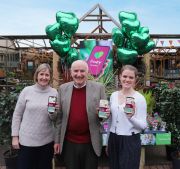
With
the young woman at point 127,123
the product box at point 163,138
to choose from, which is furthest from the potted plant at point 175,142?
the young woman at point 127,123

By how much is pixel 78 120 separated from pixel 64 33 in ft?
10.5

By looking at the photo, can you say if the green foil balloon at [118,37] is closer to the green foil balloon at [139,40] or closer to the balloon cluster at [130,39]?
the balloon cluster at [130,39]

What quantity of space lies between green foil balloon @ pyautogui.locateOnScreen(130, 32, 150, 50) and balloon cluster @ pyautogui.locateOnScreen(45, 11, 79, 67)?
1055 millimetres

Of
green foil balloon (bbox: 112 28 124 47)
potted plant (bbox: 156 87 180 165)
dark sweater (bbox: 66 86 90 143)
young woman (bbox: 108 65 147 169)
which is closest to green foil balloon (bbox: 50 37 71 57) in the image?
green foil balloon (bbox: 112 28 124 47)

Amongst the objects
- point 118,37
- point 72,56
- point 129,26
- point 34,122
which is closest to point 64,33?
point 72,56

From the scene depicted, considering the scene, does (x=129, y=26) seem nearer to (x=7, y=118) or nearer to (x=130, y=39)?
(x=130, y=39)

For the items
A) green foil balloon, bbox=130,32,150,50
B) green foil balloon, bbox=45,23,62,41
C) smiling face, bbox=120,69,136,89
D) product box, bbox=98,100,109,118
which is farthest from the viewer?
green foil balloon, bbox=45,23,62,41

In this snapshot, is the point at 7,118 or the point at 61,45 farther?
the point at 61,45

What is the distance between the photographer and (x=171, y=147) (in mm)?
4926

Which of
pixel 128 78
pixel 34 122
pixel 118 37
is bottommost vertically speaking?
pixel 34 122

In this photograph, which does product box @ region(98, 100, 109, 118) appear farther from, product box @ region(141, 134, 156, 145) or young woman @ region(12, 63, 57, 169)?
product box @ region(141, 134, 156, 145)

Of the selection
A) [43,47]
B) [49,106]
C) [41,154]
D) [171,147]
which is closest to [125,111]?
[49,106]

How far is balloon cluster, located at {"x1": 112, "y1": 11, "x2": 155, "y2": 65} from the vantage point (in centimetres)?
545

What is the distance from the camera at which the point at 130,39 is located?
18.3ft
